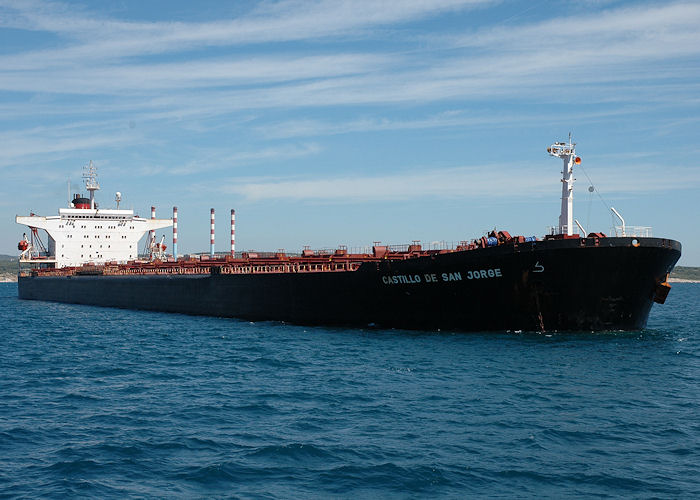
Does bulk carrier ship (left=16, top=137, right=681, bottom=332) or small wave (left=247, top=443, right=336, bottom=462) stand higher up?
bulk carrier ship (left=16, top=137, right=681, bottom=332)

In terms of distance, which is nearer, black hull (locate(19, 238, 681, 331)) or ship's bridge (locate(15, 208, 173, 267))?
black hull (locate(19, 238, 681, 331))

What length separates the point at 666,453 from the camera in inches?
512

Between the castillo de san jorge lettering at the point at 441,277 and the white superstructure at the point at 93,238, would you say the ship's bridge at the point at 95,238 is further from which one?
the castillo de san jorge lettering at the point at 441,277

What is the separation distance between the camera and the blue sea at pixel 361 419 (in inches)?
454

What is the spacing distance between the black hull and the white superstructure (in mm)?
40888

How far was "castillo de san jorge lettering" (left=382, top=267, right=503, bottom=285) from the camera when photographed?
27.9m

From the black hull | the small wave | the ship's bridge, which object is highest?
the ship's bridge

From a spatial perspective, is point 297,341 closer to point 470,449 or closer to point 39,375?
point 39,375

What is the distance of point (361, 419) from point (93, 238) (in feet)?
211

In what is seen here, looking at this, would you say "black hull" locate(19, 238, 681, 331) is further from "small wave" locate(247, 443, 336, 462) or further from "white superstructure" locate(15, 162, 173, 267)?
"white superstructure" locate(15, 162, 173, 267)

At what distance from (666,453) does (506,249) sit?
14923 millimetres

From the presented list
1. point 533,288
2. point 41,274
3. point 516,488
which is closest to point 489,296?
point 533,288

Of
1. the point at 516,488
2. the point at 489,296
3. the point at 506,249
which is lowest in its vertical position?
the point at 516,488

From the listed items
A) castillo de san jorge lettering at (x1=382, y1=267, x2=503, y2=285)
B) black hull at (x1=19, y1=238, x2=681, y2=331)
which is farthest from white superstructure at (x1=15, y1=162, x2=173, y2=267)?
castillo de san jorge lettering at (x1=382, y1=267, x2=503, y2=285)
